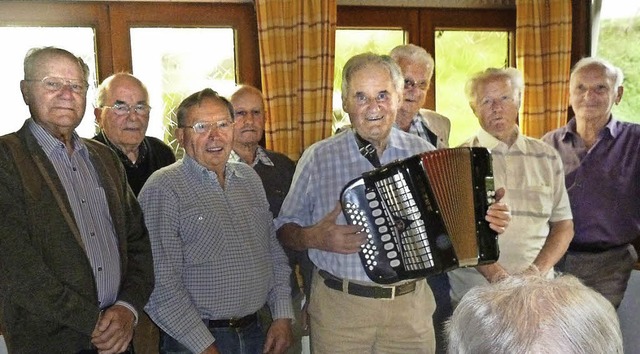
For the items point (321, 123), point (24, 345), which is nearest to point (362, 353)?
point (24, 345)

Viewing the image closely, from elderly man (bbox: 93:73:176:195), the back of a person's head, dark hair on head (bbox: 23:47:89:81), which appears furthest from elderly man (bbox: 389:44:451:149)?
the back of a person's head

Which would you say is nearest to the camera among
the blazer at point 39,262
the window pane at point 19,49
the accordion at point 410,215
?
the blazer at point 39,262

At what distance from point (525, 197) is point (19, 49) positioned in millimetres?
2802

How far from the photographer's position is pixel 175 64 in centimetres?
381

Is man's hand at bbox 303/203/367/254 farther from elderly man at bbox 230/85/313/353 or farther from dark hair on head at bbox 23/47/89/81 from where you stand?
dark hair on head at bbox 23/47/89/81

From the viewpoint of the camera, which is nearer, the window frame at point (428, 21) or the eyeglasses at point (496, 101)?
the eyeglasses at point (496, 101)

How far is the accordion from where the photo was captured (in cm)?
189

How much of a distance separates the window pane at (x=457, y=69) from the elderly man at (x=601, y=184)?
147 centimetres

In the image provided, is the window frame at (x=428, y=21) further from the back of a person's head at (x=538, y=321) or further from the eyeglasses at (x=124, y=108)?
the back of a person's head at (x=538, y=321)

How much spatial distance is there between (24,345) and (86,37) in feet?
7.80

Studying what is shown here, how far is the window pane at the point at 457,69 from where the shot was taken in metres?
4.37

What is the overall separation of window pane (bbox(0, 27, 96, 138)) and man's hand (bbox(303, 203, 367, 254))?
1.96 m

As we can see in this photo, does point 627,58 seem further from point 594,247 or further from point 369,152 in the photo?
point 369,152

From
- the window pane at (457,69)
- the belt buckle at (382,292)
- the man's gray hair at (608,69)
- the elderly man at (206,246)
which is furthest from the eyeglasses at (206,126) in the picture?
the window pane at (457,69)
